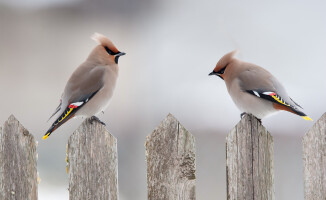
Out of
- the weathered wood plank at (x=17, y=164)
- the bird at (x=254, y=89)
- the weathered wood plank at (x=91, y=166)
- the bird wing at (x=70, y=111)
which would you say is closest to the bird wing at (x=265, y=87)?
the bird at (x=254, y=89)

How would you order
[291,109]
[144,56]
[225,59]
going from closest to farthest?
[291,109] → [225,59] → [144,56]

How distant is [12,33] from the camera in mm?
8188

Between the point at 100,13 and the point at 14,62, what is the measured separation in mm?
1293

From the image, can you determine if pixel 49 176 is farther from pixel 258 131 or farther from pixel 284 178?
pixel 258 131

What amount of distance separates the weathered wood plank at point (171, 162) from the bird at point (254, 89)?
1.93 ft

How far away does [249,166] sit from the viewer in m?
2.82

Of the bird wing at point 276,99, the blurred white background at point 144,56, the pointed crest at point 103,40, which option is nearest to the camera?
the bird wing at point 276,99

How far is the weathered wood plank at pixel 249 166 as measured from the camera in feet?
9.25

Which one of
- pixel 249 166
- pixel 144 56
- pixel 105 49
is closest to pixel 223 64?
pixel 105 49

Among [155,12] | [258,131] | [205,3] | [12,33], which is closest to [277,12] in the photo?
[205,3]

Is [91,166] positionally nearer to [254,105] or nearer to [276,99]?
[254,105]

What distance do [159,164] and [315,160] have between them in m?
0.71

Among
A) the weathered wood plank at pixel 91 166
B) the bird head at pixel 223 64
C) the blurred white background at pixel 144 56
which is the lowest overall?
the weathered wood plank at pixel 91 166

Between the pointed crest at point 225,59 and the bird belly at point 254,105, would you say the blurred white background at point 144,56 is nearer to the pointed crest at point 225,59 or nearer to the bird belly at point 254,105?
the pointed crest at point 225,59
